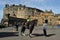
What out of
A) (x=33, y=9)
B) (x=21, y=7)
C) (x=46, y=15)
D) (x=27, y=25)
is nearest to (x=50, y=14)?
(x=46, y=15)

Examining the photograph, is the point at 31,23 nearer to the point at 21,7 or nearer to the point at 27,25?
the point at 27,25

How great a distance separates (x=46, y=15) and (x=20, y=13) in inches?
834

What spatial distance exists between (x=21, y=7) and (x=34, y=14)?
37.7ft

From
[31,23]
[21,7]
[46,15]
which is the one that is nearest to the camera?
[31,23]

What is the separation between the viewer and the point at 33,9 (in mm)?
135875

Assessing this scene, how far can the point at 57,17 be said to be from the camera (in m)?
138

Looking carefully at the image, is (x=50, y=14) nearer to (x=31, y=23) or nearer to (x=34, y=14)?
(x=34, y=14)

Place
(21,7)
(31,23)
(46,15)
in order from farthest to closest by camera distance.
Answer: (21,7), (46,15), (31,23)

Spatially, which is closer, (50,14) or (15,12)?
(50,14)

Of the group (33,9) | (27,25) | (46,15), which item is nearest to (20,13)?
(33,9)

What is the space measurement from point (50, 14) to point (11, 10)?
Answer: 84.5ft

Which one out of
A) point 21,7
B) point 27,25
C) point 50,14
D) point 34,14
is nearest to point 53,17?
point 50,14

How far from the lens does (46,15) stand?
131 meters

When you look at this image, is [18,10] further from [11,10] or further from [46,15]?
[46,15]
